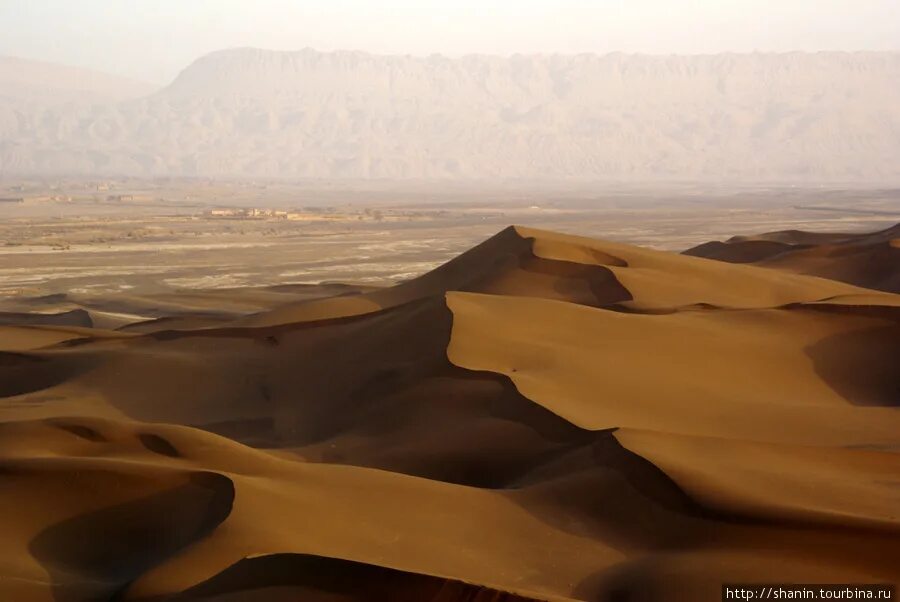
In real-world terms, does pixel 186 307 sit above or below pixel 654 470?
below

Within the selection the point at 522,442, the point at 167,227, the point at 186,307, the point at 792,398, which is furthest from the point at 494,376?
the point at 167,227

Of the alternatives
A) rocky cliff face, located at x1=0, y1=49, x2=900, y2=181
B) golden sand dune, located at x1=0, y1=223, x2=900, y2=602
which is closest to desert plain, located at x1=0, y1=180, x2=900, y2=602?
golden sand dune, located at x1=0, y1=223, x2=900, y2=602

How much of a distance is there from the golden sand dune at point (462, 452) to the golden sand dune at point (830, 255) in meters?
5.99

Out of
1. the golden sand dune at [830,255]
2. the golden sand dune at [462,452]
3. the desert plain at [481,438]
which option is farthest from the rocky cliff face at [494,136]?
the golden sand dune at [462,452]

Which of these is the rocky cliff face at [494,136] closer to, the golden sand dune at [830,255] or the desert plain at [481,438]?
the golden sand dune at [830,255]

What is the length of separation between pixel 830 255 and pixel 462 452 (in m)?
15.8

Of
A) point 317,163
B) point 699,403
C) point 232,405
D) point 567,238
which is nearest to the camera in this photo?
point 699,403

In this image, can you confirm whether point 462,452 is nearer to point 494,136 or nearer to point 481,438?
point 481,438

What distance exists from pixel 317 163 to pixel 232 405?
141 meters

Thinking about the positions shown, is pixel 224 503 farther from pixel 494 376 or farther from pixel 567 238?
pixel 567 238

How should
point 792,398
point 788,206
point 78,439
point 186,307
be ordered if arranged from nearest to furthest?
point 78,439 → point 792,398 → point 186,307 → point 788,206

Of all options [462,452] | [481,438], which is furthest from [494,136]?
[462,452]

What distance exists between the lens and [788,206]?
7094cm

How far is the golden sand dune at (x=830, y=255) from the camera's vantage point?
20.1m
